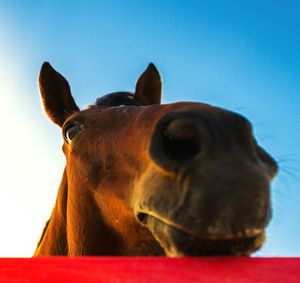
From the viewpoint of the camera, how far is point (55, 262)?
1.58m

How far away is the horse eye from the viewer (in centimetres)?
372

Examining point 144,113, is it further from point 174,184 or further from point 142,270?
point 142,270

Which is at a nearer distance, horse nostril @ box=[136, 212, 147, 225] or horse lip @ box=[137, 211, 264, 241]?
horse lip @ box=[137, 211, 264, 241]

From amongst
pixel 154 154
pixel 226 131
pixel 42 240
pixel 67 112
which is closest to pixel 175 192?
pixel 154 154

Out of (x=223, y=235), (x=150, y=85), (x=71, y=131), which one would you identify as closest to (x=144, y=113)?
(x=71, y=131)

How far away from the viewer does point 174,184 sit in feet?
6.34

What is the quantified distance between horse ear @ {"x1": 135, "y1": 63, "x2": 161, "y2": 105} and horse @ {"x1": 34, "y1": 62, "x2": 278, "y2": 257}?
1734 millimetres

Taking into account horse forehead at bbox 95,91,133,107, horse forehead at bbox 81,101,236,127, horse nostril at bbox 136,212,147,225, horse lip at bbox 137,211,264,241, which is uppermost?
horse forehead at bbox 95,91,133,107

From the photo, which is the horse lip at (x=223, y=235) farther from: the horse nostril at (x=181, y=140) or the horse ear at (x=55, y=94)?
the horse ear at (x=55, y=94)

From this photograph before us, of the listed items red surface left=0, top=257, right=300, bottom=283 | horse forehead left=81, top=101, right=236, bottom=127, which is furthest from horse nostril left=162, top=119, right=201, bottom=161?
red surface left=0, top=257, right=300, bottom=283

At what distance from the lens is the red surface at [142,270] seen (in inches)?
56.2

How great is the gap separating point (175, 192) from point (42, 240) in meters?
3.45

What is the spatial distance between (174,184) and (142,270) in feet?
1.78

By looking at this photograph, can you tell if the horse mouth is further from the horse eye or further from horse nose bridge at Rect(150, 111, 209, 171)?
the horse eye
